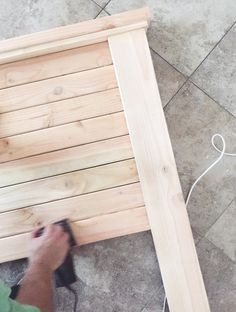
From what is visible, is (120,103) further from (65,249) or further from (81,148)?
(65,249)

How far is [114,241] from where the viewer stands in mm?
1153

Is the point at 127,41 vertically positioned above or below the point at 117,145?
above

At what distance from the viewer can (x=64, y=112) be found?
1.07 meters

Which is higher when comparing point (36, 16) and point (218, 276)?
point (36, 16)

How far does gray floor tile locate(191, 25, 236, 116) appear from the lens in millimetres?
1174

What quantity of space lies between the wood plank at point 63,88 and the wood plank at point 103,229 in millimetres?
298

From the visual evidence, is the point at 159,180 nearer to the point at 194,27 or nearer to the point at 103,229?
the point at 103,229

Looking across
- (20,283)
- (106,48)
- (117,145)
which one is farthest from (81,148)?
(20,283)

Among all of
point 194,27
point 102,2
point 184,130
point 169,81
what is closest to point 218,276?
point 184,130

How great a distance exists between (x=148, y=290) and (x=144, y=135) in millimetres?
397

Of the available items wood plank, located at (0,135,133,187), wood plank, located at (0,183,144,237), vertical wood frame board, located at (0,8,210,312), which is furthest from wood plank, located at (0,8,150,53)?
wood plank, located at (0,183,144,237)

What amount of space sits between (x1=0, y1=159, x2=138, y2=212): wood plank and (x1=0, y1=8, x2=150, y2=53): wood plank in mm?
318

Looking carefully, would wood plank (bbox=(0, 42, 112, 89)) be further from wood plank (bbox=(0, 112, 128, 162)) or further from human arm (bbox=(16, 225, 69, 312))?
human arm (bbox=(16, 225, 69, 312))

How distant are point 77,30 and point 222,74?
1.29ft
